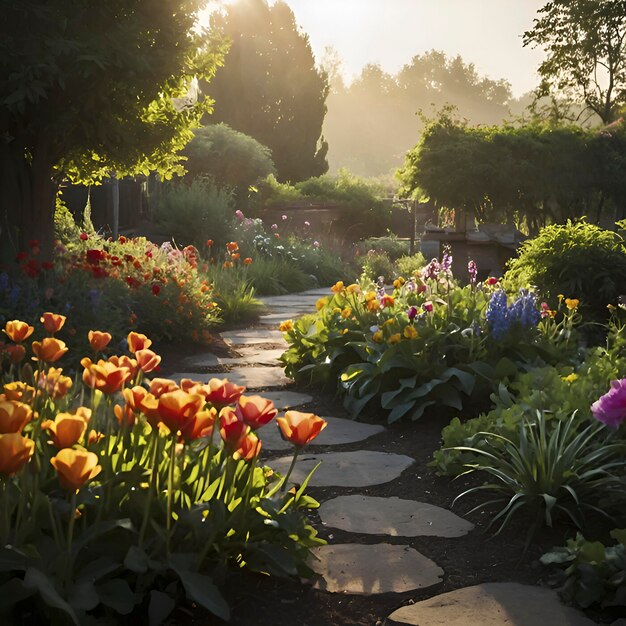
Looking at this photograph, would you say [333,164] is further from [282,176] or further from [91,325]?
[91,325]

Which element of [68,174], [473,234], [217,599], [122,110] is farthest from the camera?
[473,234]

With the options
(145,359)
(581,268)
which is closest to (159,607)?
(145,359)

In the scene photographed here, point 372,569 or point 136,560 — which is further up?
point 136,560

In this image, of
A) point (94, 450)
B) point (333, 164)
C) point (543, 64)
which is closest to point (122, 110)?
point (94, 450)

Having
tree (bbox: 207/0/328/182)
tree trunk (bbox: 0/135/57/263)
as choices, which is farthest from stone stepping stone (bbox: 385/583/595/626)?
tree (bbox: 207/0/328/182)

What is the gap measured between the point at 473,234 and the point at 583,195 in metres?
1.77

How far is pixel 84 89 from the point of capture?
5.57 meters

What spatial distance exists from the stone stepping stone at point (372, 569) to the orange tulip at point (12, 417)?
0.98 metres

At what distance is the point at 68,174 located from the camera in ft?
23.7

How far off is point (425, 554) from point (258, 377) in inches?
108

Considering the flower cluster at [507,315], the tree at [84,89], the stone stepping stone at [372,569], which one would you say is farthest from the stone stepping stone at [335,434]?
the tree at [84,89]

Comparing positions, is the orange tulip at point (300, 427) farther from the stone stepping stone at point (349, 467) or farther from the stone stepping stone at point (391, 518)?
the stone stepping stone at point (349, 467)

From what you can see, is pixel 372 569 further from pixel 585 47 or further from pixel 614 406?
pixel 585 47

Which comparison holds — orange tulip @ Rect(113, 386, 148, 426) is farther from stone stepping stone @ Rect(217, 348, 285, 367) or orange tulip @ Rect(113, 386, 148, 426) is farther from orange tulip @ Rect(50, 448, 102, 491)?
stone stepping stone @ Rect(217, 348, 285, 367)
